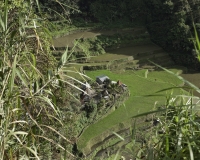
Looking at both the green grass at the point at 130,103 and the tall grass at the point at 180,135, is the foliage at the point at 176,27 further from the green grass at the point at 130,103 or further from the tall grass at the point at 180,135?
the tall grass at the point at 180,135

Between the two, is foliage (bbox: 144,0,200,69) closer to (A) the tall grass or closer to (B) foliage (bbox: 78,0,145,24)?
(B) foliage (bbox: 78,0,145,24)

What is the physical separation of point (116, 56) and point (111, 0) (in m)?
7.83

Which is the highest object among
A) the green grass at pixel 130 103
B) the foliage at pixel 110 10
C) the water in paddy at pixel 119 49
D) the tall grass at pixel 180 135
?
the foliage at pixel 110 10

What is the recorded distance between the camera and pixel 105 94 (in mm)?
12188

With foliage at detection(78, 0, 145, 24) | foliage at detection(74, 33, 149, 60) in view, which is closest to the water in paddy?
foliage at detection(74, 33, 149, 60)

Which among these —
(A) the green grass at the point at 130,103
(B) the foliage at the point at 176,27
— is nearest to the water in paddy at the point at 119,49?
(B) the foliage at the point at 176,27

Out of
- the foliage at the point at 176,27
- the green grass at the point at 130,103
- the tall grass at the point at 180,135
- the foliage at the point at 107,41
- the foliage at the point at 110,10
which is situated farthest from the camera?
the foliage at the point at 110,10

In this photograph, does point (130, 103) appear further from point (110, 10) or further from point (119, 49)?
point (110, 10)

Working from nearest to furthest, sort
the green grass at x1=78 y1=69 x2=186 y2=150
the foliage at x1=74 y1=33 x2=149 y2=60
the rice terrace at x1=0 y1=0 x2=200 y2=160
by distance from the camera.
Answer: the rice terrace at x1=0 y1=0 x2=200 y2=160
the green grass at x1=78 y1=69 x2=186 y2=150
the foliage at x1=74 y1=33 x2=149 y2=60

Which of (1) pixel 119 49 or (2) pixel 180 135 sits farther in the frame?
(1) pixel 119 49

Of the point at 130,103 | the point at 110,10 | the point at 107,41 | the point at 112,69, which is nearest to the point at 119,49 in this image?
the point at 107,41

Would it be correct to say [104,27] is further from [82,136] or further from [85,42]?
[82,136]

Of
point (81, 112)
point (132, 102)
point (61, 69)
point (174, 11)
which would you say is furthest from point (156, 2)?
point (61, 69)

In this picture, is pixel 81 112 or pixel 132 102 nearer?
pixel 81 112
